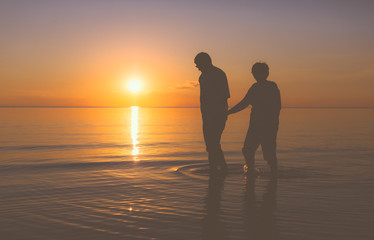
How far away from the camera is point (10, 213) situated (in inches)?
187

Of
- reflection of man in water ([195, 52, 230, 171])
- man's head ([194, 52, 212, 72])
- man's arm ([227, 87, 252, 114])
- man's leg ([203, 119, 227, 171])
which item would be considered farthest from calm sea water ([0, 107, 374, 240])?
man's head ([194, 52, 212, 72])

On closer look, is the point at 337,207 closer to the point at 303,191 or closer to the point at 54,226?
the point at 303,191

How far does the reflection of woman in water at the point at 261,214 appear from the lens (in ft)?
12.9

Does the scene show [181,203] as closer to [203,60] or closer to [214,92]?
[214,92]

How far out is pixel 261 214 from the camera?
15.4 ft

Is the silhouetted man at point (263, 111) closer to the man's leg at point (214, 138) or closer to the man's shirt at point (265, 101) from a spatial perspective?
the man's shirt at point (265, 101)

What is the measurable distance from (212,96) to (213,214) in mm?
3411

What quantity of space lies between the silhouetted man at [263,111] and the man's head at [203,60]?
1.01 metres

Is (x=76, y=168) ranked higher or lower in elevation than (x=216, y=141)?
lower

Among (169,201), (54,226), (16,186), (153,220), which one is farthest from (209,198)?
(16,186)

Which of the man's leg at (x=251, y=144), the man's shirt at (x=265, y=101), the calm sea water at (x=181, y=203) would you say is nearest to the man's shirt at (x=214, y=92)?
the man's shirt at (x=265, y=101)

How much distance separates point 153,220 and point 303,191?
291cm

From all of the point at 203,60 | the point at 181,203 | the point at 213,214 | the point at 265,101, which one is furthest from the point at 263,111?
the point at 213,214

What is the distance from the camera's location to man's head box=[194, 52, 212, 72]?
300 inches
